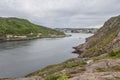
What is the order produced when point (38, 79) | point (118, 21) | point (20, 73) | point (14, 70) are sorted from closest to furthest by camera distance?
point (38, 79) < point (20, 73) < point (14, 70) < point (118, 21)

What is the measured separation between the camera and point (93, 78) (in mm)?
30109

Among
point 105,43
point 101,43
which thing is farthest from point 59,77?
point 101,43

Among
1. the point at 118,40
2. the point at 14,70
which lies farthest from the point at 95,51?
the point at 14,70

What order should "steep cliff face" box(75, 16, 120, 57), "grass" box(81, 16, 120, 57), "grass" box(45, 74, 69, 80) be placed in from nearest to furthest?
"grass" box(45, 74, 69, 80) → "steep cliff face" box(75, 16, 120, 57) → "grass" box(81, 16, 120, 57)

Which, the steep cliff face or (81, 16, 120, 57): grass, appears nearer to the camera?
the steep cliff face

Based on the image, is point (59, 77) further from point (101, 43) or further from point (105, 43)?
point (101, 43)

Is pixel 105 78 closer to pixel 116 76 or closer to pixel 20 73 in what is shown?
pixel 116 76

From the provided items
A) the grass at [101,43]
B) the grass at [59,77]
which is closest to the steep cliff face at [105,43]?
the grass at [101,43]

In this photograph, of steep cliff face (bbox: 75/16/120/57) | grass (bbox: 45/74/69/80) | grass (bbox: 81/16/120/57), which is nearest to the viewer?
grass (bbox: 45/74/69/80)

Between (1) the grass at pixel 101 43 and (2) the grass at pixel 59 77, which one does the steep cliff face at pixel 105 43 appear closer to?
(1) the grass at pixel 101 43

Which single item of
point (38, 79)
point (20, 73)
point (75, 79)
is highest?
point (75, 79)

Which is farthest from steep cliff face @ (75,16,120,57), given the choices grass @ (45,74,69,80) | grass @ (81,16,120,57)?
grass @ (45,74,69,80)

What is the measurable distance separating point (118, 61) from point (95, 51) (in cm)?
6627

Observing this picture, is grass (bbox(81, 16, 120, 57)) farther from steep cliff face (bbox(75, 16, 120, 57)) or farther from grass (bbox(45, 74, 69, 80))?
grass (bbox(45, 74, 69, 80))
